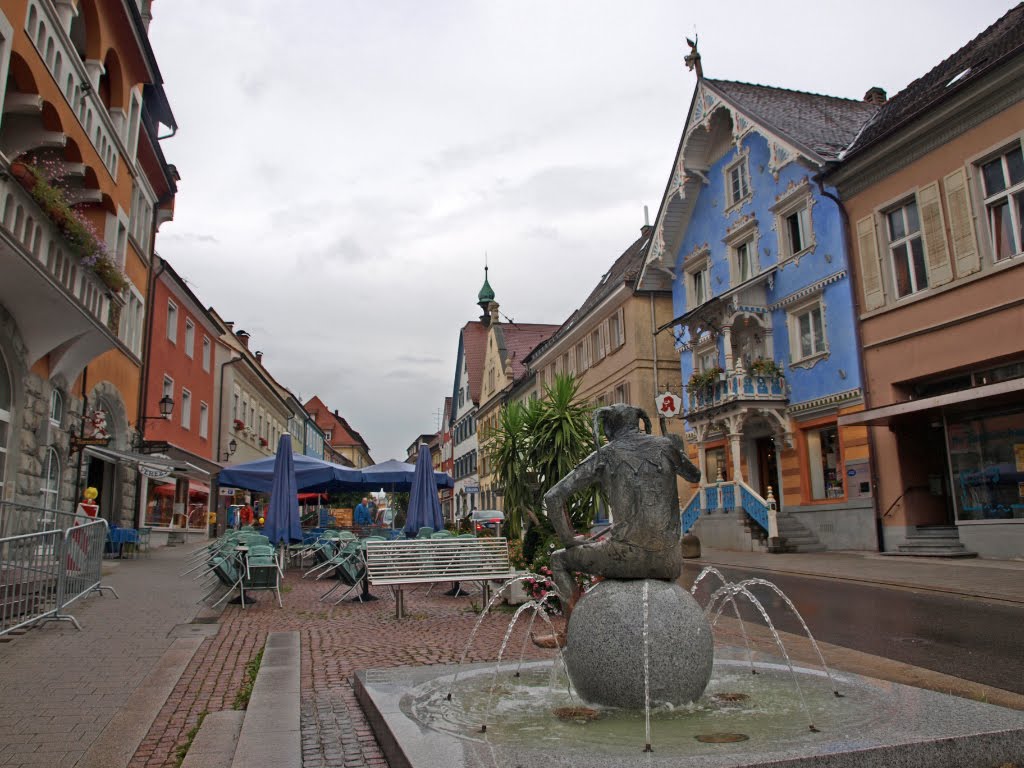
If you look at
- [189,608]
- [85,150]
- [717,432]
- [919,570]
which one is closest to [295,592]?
[189,608]

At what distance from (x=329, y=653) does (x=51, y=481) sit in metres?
9.59

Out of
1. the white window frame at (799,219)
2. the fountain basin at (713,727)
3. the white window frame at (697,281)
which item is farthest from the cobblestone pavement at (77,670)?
the white window frame at (697,281)

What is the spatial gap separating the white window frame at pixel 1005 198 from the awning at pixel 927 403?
9.22 ft

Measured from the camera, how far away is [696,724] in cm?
404

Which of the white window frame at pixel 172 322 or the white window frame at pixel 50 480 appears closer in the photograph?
the white window frame at pixel 50 480

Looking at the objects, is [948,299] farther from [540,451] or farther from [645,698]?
[645,698]

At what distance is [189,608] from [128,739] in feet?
21.1

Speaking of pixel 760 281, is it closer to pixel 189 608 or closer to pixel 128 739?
pixel 189 608

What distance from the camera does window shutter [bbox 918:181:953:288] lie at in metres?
16.8

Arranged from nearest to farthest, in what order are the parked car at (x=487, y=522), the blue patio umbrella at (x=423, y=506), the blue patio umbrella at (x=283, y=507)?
the blue patio umbrella at (x=283, y=507)
the blue patio umbrella at (x=423, y=506)
the parked car at (x=487, y=522)

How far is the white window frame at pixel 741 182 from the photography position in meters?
24.3

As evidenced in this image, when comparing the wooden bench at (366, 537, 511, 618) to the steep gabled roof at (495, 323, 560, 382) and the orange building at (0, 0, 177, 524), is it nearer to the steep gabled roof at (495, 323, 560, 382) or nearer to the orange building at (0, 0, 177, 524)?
the orange building at (0, 0, 177, 524)

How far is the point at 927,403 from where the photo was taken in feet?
51.9

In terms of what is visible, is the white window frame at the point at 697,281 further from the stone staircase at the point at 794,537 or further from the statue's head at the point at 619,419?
the statue's head at the point at 619,419
